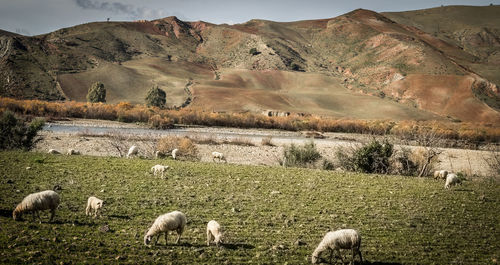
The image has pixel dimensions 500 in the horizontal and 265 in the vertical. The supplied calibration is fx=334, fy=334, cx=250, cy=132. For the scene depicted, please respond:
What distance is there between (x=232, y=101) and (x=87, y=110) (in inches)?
1904

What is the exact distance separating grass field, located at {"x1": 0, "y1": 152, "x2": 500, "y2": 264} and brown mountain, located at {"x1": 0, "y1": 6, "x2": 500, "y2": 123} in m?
79.8

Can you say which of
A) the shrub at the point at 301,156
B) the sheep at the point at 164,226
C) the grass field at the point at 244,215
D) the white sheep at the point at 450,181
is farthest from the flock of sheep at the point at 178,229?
the shrub at the point at 301,156

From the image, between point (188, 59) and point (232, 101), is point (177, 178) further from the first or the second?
point (188, 59)

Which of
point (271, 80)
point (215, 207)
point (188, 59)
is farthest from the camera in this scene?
point (188, 59)

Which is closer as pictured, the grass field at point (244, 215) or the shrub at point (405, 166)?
the grass field at point (244, 215)

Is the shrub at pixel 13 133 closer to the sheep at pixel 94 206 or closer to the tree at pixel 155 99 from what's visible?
the sheep at pixel 94 206

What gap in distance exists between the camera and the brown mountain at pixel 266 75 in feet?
358

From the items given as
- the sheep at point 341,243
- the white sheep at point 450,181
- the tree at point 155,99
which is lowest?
the white sheep at point 450,181

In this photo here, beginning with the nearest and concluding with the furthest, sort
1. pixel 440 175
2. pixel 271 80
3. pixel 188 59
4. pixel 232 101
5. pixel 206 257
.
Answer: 1. pixel 206 257
2. pixel 440 175
3. pixel 232 101
4. pixel 271 80
5. pixel 188 59

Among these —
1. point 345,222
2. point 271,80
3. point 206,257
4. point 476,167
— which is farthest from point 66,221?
point 271,80

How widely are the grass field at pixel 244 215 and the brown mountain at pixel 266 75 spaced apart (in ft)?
262

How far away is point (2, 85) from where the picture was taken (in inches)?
3031

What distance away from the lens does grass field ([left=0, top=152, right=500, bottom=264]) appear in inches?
320

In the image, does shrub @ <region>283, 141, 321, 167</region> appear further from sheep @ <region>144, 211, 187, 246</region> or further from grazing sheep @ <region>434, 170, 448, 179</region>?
sheep @ <region>144, 211, 187, 246</region>
